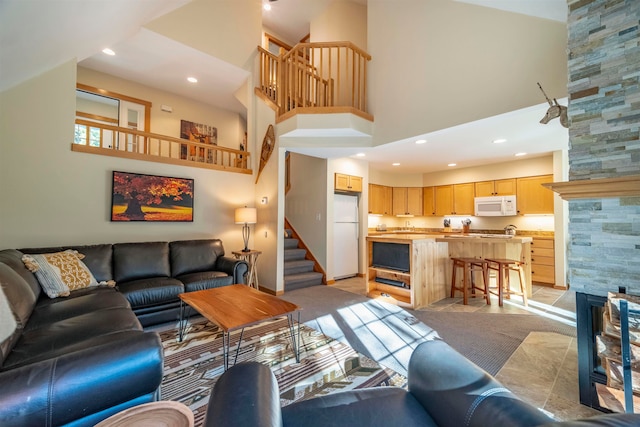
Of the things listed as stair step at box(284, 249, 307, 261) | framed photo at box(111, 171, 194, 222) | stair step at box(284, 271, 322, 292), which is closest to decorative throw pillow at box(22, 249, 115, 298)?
framed photo at box(111, 171, 194, 222)

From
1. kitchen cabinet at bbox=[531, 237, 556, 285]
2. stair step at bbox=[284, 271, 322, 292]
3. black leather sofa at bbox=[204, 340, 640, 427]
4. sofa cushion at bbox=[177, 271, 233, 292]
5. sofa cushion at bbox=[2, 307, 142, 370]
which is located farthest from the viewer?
kitchen cabinet at bbox=[531, 237, 556, 285]

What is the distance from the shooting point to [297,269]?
4.95m

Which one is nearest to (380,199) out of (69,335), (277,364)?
(277,364)

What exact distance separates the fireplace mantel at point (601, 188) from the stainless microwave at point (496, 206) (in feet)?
13.7

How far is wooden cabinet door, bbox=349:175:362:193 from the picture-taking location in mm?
5445

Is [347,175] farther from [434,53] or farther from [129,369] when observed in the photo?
[129,369]

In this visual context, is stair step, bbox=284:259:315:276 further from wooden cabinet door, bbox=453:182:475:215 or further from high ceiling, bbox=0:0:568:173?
wooden cabinet door, bbox=453:182:475:215

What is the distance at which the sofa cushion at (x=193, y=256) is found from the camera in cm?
355

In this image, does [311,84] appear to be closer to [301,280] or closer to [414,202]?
[301,280]

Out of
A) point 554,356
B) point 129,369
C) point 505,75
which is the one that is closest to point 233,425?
point 129,369

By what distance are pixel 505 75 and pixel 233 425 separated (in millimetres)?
3710

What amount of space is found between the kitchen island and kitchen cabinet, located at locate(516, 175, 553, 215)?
123 cm

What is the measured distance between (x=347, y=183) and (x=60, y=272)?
4.42m

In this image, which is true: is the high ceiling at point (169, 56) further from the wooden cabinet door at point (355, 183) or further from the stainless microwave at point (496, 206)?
the stainless microwave at point (496, 206)
